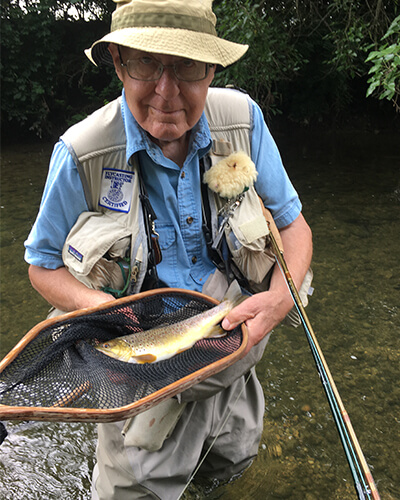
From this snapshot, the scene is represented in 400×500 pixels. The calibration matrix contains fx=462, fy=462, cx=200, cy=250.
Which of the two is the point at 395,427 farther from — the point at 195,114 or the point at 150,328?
the point at 195,114

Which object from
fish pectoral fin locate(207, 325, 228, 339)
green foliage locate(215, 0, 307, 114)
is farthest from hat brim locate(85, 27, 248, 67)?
green foliage locate(215, 0, 307, 114)

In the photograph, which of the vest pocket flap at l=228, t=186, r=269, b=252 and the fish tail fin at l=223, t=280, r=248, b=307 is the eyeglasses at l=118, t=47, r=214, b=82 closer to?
the vest pocket flap at l=228, t=186, r=269, b=252

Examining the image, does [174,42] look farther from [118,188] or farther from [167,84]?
[118,188]

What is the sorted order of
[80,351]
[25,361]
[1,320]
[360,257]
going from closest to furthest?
[25,361] → [80,351] → [1,320] → [360,257]

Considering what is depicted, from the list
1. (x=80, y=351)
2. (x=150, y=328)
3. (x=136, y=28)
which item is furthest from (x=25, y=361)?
(x=136, y=28)

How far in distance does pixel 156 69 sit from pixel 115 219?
0.59 m

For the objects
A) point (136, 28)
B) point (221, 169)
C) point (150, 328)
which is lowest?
point (150, 328)

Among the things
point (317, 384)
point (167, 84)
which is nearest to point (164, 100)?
point (167, 84)

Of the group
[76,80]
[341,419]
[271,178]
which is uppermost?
[271,178]

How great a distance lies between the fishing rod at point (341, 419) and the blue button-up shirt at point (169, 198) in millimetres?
323

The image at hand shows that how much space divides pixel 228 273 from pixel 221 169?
456 mm

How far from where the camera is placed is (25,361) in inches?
55.7

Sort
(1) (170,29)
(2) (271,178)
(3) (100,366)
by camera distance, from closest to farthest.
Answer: (3) (100,366) → (1) (170,29) → (2) (271,178)

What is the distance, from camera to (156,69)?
66.1 inches
